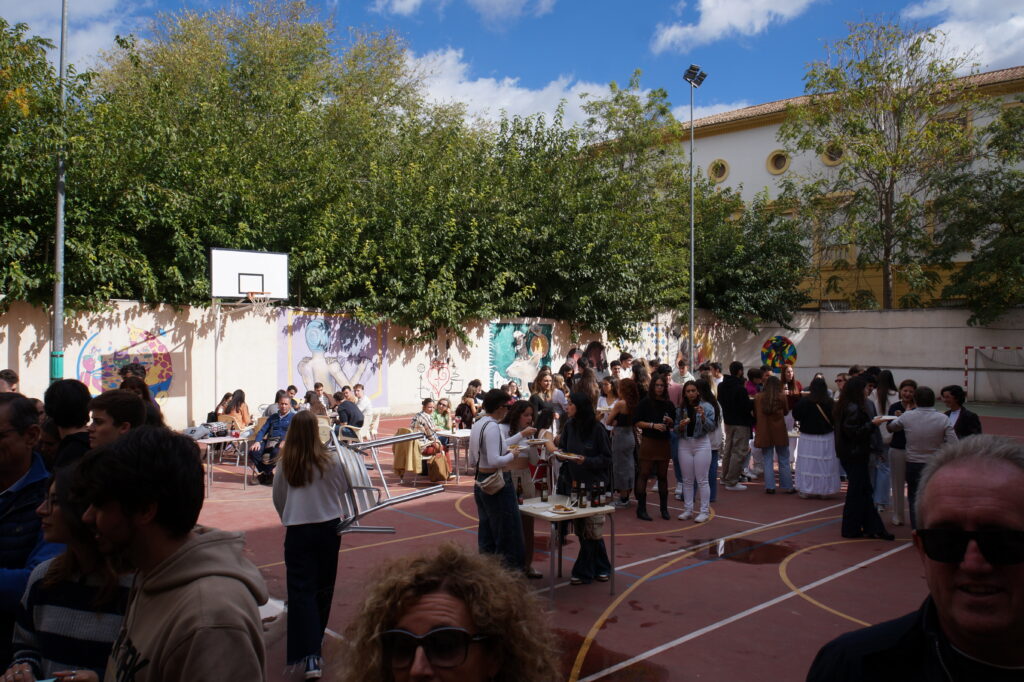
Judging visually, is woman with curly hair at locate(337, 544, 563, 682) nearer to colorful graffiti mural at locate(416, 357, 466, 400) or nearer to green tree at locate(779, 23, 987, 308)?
colorful graffiti mural at locate(416, 357, 466, 400)

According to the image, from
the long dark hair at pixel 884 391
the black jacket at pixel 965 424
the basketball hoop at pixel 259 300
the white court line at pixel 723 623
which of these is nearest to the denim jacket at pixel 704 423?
the white court line at pixel 723 623

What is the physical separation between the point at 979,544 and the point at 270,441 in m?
12.3

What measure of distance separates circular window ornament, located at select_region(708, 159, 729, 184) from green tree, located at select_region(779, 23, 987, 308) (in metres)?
11.7

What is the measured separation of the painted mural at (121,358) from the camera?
15883mm

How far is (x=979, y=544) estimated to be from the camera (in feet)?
4.94

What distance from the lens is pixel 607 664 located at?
5434mm

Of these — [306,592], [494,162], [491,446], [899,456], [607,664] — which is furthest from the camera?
[494,162]

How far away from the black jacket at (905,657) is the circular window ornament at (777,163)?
Answer: 1824 inches

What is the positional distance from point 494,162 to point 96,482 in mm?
23599

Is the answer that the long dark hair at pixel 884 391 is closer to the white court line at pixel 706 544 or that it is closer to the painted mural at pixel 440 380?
the white court line at pixel 706 544

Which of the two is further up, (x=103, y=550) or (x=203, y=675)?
(x=103, y=550)

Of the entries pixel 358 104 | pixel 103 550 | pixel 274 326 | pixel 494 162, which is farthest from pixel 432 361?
pixel 103 550

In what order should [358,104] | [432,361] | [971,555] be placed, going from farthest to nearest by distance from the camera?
[358,104] < [432,361] < [971,555]

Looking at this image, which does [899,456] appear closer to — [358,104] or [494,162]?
[494,162]
